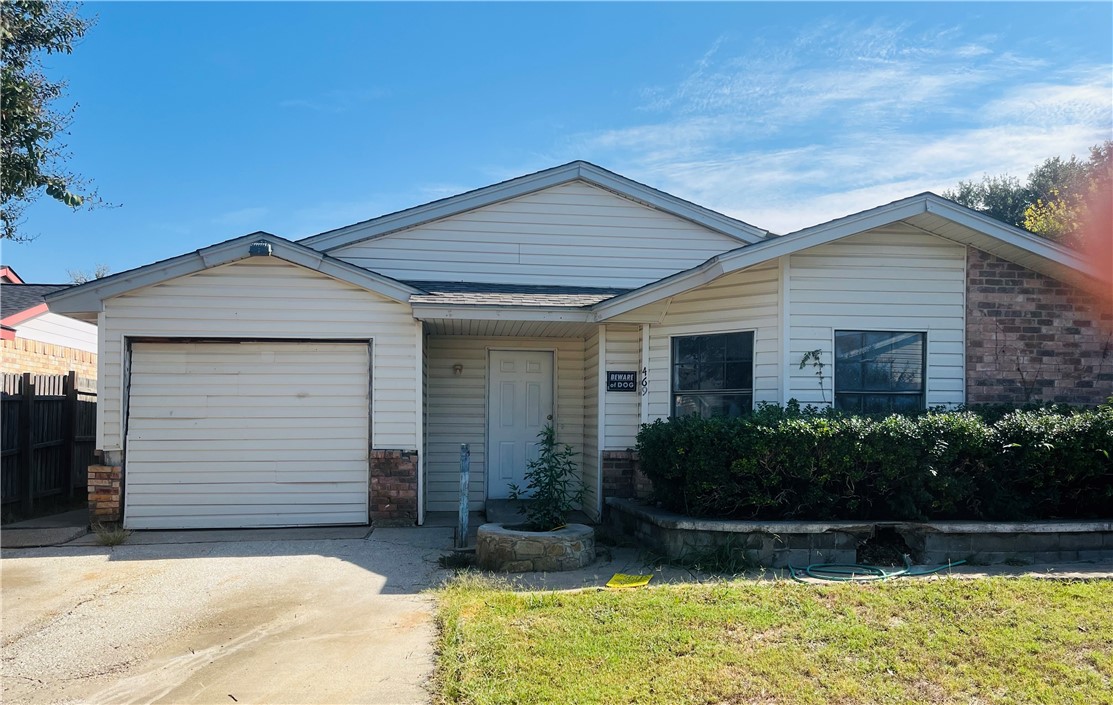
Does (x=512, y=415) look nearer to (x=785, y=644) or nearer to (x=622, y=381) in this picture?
(x=622, y=381)

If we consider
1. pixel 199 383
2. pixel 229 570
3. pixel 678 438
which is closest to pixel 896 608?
pixel 678 438

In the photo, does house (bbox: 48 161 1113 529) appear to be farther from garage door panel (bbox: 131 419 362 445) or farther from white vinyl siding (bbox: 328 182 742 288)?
white vinyl siding (bbox: 328 182 742 288)

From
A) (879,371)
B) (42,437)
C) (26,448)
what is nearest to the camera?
(879,371)

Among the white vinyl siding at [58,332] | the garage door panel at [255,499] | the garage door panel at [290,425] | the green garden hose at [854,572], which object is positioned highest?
the white vinyl siding at [58,332]

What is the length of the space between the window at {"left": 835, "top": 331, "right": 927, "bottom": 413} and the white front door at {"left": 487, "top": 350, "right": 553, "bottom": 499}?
13.8 ft

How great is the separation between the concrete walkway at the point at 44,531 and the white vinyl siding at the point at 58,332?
657 centimetres

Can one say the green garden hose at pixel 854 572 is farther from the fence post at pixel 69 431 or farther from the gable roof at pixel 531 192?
the fence post at pixel 69 431

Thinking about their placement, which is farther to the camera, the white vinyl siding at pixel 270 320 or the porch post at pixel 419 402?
the porch post at pixel 419 402

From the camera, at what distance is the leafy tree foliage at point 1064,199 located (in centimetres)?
1644

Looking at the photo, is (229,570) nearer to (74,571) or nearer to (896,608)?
(74,571)

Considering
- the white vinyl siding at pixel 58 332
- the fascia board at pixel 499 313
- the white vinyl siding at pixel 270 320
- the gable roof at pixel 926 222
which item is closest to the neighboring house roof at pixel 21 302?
the white vinyl siding at pixel 58 332

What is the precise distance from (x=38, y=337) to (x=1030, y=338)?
1757 cm

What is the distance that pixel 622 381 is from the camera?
990 centimetres

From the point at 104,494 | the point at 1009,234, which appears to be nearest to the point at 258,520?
the point at 104,494
